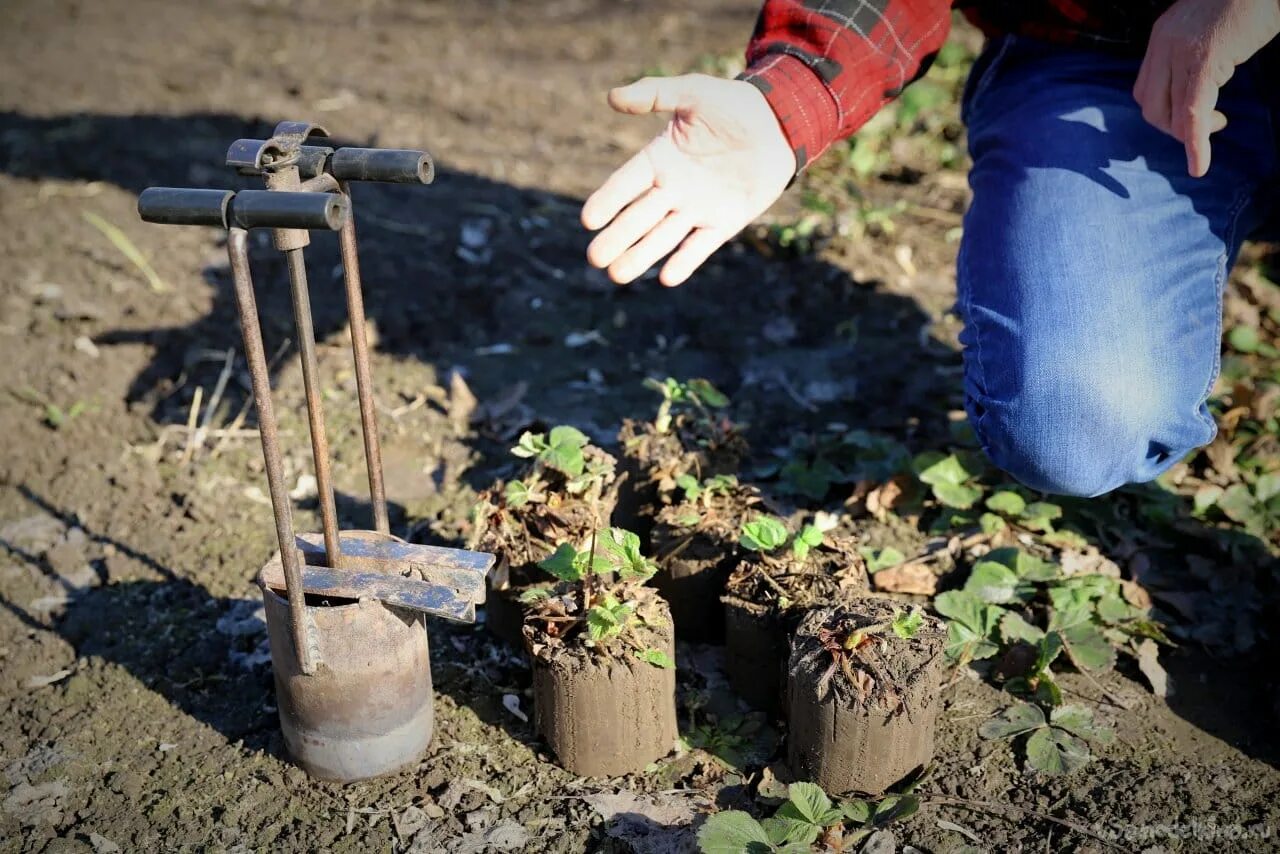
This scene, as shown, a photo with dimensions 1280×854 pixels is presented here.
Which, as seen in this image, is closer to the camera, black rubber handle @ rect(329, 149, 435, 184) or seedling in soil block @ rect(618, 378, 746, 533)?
black rubber handle @ rect(329, 149, 435, 184)

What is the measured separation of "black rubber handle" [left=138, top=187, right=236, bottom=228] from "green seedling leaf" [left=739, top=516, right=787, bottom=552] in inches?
42.3

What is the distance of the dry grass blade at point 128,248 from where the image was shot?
143 inches

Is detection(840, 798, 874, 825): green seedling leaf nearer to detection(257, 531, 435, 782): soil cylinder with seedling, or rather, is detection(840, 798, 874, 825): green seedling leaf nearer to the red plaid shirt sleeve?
detection(257, 531, 435, 782): soil cylinder with seedling

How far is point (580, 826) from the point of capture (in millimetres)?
2000

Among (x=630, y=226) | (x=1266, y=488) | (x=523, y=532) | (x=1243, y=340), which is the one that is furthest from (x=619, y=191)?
(x=1243, y=340)

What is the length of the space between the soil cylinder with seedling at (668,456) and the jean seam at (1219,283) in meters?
1.00

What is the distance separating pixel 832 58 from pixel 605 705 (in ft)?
4.85

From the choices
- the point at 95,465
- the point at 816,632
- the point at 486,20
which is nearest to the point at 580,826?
the point at 816,632

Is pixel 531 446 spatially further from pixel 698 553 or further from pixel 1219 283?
pixel 1219 283

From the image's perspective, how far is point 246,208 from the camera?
1.63 metres

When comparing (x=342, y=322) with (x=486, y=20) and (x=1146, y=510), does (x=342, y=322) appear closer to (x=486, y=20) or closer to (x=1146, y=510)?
(x=1146, y=510)

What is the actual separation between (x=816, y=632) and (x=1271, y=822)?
2.94 ft

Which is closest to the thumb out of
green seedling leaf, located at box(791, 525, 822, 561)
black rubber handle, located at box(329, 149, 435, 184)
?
black rubber handle, located at box(329, 149, 435, 184)

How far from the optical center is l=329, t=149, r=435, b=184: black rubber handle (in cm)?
179
